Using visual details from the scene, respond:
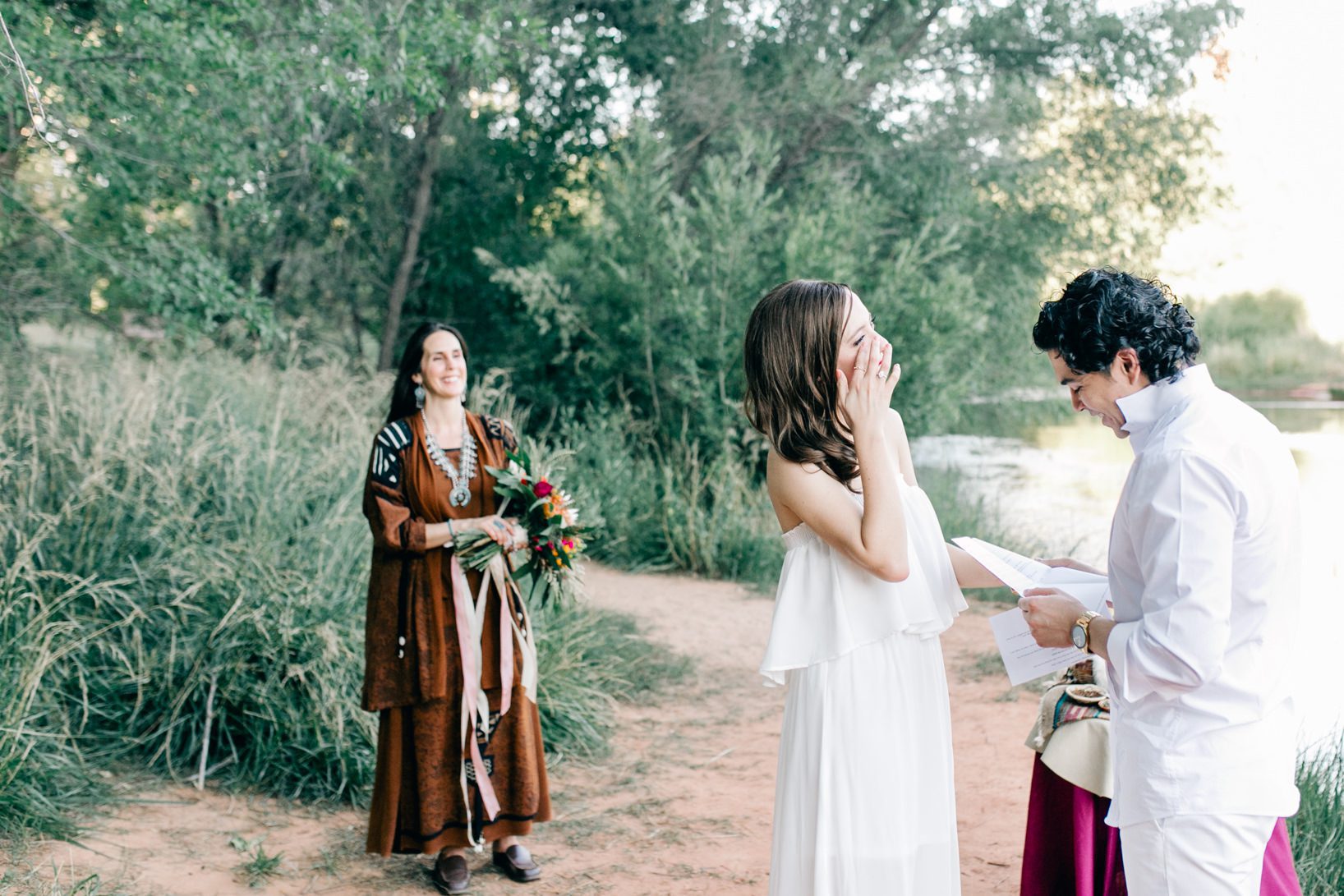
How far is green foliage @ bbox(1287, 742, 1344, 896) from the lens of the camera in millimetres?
3938

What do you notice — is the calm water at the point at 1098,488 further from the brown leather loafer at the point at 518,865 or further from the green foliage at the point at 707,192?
the brown leather loafer at the point at 518,865

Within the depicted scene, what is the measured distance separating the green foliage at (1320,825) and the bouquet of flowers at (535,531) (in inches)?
105

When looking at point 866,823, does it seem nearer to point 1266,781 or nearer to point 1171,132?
point 1266,781

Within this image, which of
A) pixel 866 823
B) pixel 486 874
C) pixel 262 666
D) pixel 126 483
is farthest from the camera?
pixel 126 483

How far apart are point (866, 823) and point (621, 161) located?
11963 millimetres

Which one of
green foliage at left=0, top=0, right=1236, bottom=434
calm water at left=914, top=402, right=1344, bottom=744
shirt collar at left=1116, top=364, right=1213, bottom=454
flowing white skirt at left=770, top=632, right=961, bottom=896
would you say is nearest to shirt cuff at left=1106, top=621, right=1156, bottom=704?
shirt collar at left=1116, top=364, right=1213, bottom=454

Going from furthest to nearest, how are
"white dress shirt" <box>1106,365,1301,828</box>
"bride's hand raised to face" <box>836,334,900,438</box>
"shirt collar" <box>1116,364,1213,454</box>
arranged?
"bride's hand raised to face" <box>836,334,900,438</box> → "shirt collar" <box>1116,364,1213,454</box> → "white dress shirt" <box>1106,365,1301,828</box>

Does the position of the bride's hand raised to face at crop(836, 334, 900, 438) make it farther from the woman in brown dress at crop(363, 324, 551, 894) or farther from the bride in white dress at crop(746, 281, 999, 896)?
the woman in brown dress at crop(363, 324, 551, 894)

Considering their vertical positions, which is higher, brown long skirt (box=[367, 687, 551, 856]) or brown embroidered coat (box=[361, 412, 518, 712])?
brown embroidered coat (box=[361, 412, 518, 712])

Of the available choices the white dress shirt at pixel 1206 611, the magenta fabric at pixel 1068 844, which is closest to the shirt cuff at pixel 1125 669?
the white dress shirt at pixel 1206 611

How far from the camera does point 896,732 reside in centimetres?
261

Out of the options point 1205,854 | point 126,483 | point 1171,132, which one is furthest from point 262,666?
point 1171,132

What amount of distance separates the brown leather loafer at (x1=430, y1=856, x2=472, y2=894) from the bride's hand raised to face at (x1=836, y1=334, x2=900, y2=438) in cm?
268

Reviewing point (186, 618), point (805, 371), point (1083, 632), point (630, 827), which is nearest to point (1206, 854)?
point (1083, 632)
